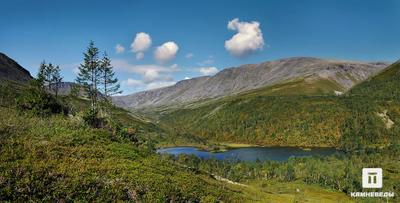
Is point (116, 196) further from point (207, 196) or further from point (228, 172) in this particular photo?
point (228, 172)

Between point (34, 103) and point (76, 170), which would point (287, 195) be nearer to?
point (34, 103)

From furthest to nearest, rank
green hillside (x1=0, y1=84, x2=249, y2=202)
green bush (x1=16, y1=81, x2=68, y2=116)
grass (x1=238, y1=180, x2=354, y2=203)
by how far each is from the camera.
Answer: green bush (x1=16, y1=81, x2=68, y2=116) → grass (x1=238, y1=180, x2=354, y2=203) → green hillside (x1=0, y1=84, x2=249, y2=202)

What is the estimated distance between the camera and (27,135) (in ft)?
109

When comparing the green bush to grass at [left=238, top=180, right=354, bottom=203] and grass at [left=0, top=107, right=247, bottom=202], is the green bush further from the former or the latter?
grass at [left=238, top=180, right=354, bottom=203]

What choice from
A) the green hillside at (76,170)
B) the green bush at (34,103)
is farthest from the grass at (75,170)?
the green bush at (34,103)

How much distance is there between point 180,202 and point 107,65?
3566 inches

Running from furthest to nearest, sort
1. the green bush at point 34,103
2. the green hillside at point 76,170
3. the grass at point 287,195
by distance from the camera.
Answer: the green bush at point 34,103, the grass at point 287,195, the green hillside at point 76,170

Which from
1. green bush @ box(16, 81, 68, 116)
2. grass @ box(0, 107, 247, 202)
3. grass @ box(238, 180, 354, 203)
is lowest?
grass @ box(238, 180, 354, 203)

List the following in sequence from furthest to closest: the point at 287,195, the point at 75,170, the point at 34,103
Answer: the point at 287,195, the point at 34,103, the point at 75,170

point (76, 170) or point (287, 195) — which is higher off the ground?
point (76, 170)

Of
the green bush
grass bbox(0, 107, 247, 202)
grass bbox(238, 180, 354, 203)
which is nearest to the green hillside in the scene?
grass bbox(0, 107, 247, 202)

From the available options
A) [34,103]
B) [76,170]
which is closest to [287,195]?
[34,103]

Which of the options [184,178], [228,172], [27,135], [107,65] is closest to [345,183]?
[228,172]

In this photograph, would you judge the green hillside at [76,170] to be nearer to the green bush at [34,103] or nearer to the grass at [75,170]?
the grass at [75,170]
